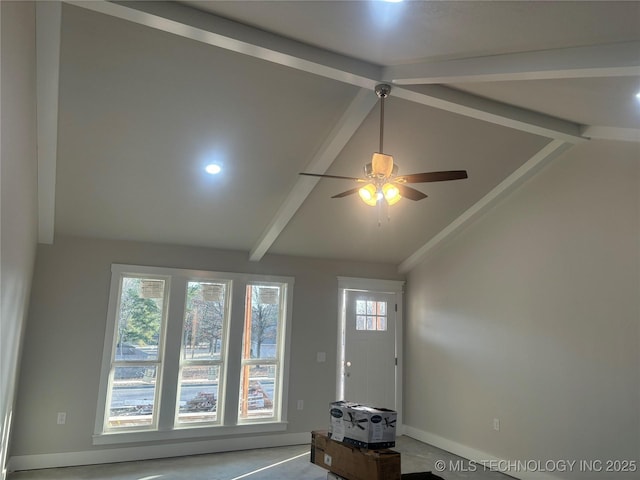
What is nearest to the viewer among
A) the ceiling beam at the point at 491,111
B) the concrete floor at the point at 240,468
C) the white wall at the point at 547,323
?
the ceiling beam at the point at 491,111

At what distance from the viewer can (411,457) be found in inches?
191

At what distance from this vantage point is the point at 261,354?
5375mm

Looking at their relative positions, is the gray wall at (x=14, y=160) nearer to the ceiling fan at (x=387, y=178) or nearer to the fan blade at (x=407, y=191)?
the ceiling fan at (x=387, y=178)

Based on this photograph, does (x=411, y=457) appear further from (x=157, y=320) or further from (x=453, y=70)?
(x=453, y=70)

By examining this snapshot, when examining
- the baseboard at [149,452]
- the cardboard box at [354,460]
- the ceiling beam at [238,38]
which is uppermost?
the ceiling beam at [238,38]

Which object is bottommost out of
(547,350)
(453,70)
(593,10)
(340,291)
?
(547,350)

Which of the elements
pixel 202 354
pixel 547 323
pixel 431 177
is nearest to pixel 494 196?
pixel 547 323

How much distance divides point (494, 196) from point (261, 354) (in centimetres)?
341

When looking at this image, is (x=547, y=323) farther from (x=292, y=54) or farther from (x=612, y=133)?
(x=292, y=54)

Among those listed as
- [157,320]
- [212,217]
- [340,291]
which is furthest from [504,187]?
[157,320]

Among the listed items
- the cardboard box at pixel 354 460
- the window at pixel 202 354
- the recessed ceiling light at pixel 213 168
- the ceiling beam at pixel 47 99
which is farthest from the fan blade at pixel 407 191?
the window at pixel 202 354

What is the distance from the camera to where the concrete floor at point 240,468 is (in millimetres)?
4027

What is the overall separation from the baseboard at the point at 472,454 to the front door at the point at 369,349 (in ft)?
1.71

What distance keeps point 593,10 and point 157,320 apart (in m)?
4.78
